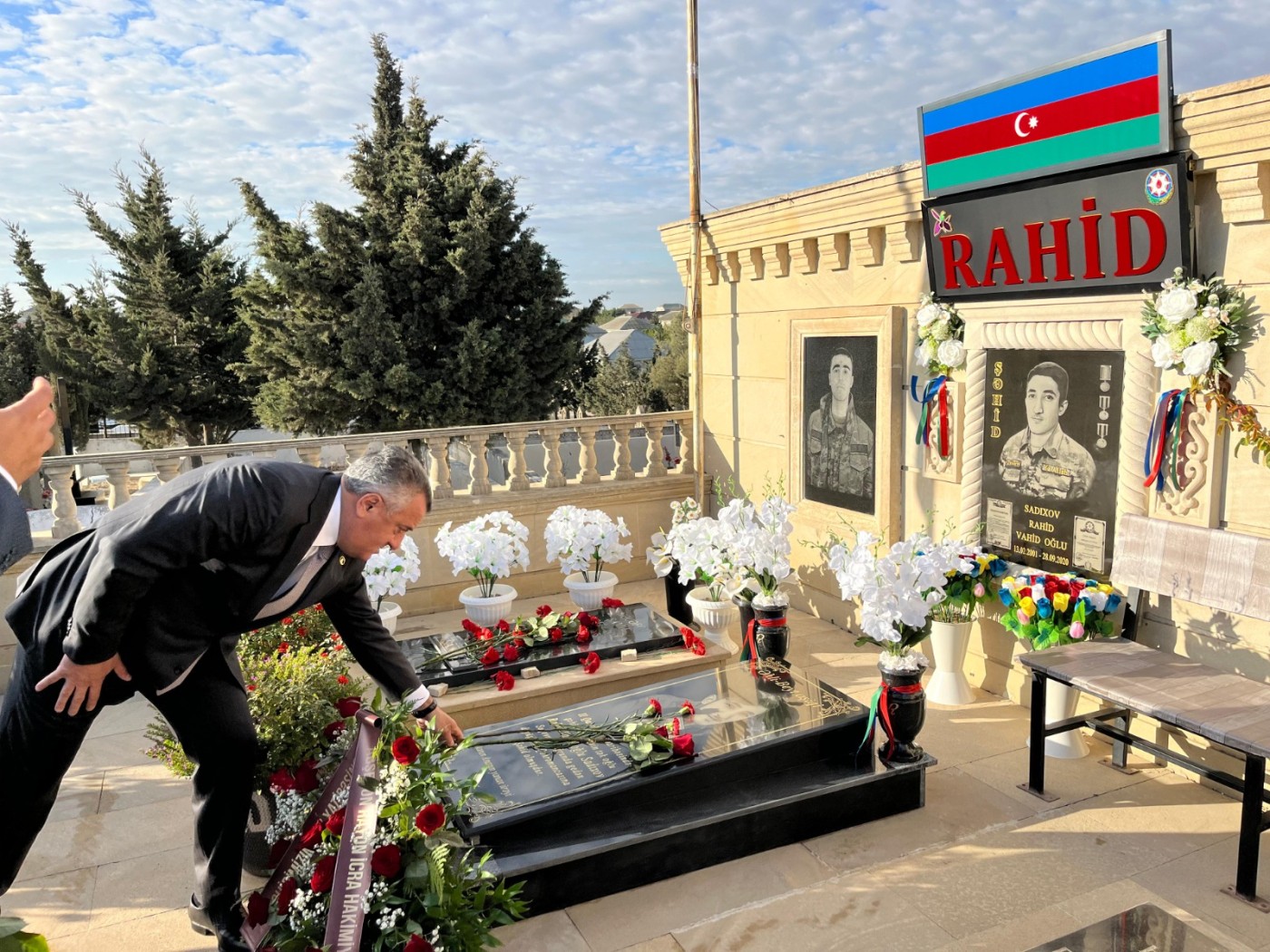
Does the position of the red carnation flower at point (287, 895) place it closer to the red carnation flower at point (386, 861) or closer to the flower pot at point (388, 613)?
the red carnation flower at point (386, 861)

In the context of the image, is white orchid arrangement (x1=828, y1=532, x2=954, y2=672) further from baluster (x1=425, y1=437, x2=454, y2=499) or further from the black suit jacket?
baluster (x1=425, y1=437, x2=454, y2=499)

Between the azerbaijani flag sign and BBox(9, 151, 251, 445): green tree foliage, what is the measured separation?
21.2 metres

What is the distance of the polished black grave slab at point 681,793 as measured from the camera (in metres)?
3.78

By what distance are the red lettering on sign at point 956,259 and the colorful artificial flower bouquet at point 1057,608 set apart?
6.59 ft

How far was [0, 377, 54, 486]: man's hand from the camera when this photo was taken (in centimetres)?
151

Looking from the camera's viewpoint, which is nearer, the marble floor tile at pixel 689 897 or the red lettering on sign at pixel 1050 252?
the marble floor tile at pixel 689 897

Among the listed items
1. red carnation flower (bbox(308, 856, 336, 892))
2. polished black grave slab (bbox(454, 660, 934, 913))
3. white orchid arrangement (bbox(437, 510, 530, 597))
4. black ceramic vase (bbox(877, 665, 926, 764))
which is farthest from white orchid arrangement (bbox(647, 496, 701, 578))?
red carnation flower (bbox(308, 856, 336, 892))

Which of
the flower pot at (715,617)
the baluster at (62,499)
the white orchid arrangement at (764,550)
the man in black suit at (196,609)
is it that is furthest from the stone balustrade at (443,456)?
the man in black suit at (196,609)

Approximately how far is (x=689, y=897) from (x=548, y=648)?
7.54ft

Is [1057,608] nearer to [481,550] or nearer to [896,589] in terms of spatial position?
[896,589]

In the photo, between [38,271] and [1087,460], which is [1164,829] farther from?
[38,271]

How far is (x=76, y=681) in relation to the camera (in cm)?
291

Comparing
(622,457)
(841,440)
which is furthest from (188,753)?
(622,457)

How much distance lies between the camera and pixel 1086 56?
462 centimetres
